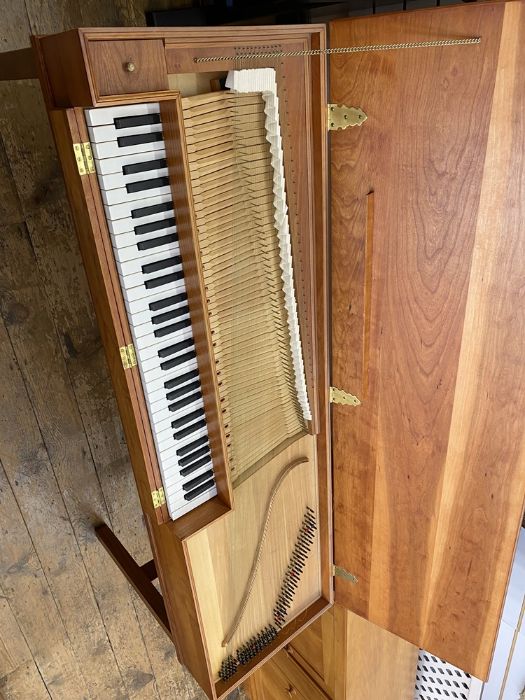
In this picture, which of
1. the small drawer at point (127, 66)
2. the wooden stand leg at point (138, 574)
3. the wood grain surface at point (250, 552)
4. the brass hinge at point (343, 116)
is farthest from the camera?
the wooden stand leg at point (138, 574)

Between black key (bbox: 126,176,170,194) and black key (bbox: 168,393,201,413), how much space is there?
0.49 m

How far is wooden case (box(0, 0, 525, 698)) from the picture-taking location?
45.2 inches

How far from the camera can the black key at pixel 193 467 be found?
1.47 m

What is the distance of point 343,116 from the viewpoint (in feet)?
4.51

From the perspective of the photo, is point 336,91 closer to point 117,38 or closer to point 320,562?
point 117,38

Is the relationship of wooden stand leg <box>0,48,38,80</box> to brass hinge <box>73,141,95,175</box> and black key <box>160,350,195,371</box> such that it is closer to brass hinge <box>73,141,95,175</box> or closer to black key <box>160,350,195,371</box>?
brass hinge <box>73,141,95,175</box>

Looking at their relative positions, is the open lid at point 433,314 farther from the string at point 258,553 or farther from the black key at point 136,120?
the black key at point 136,120

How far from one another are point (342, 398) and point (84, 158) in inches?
38.3

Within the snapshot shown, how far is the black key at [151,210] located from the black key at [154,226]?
0.07ft

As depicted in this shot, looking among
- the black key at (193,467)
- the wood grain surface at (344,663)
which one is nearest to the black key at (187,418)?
the black key at (193,467)

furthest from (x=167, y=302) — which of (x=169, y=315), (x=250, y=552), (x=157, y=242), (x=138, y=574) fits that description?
(x=138, y=574)

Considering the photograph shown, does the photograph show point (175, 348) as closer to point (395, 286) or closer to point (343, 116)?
point (395, 286)

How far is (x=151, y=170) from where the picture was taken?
120cm

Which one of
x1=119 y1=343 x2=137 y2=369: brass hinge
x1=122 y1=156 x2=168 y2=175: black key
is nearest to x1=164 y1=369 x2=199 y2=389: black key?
x1=119 y1=343 x2=137 y2=369: brass hinge
